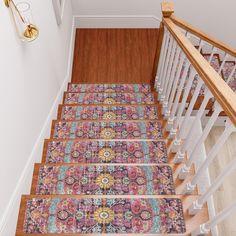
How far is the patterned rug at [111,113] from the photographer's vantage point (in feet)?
9.96

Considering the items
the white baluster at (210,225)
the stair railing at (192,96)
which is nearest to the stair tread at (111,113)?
the stair railing at (192,96)

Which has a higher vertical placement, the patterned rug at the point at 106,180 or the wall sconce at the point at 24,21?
the wall sconce at the point at 24,21

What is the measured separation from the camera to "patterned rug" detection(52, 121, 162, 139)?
2705mm

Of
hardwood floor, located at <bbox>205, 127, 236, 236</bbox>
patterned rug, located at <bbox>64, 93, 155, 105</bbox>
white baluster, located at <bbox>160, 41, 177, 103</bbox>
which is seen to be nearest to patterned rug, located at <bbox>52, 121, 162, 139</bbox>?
white baluster, located at <bbox>160, 41, 177, 103</bbox>

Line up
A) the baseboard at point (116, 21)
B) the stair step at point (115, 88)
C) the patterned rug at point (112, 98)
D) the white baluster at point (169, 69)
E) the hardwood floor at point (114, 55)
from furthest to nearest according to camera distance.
A: the baseboard at point (116, 21), the hardwood floor at point (114, 55), the stair step at point (115, 88), the patterned rug at point (112, 98), the white baluster at point (169, 69)

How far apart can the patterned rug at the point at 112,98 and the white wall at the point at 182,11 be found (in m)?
1.96

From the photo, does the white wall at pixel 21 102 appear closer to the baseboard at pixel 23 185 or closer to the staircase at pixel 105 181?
the baseboard at pixel 23 185

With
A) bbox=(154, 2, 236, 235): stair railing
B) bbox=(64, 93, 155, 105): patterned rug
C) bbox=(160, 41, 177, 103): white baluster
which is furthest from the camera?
bbox=(64, 93, 155, 105): patterned rug

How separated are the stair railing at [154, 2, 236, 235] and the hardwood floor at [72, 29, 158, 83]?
1024 millimetres

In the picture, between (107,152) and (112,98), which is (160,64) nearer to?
(112,98)

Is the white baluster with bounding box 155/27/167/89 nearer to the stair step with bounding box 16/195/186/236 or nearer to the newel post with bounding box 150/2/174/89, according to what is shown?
the newel post with bounding box 150/2/174/89

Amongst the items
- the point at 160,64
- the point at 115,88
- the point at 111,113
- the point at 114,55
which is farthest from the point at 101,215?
the point at 114,55

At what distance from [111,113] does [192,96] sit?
4.08 feet

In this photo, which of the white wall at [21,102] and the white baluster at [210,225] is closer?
the white baluster at [210,225]
